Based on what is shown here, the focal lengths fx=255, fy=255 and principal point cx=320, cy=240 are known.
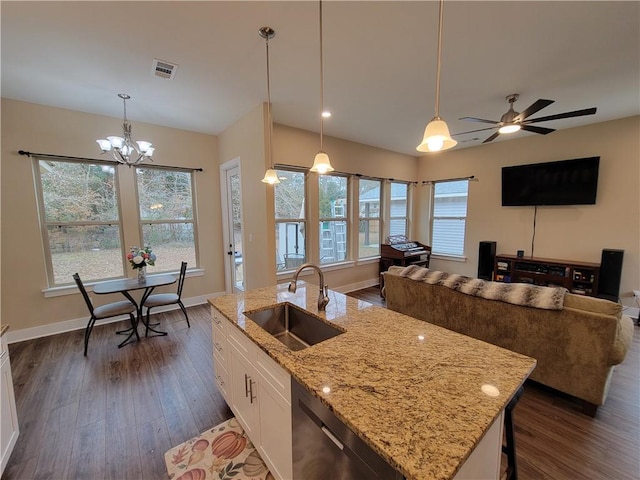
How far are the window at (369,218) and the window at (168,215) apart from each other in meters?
3.11

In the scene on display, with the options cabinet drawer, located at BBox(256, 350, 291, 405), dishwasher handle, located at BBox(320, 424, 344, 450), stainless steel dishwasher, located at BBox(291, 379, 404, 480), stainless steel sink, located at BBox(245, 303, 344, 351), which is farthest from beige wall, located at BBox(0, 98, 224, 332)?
dishwasher handle, located at BBox(320, 424, 344, 450)

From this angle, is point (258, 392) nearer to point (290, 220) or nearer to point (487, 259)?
point (290, 220)

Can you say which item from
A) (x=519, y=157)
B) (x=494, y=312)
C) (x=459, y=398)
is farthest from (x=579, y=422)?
(x=519, y=157)

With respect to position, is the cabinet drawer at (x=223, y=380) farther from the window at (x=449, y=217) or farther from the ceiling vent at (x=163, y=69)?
the window at (x=449, y=217)

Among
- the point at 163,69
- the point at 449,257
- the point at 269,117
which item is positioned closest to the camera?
the point at 163,69

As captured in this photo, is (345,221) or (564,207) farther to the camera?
(345,221)

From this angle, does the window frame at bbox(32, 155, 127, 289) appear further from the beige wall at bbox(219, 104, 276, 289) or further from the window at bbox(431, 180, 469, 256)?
the window at bbox(431, 180, 469, 256)

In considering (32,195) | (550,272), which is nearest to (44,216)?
(32,195)

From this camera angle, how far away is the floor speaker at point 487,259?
488 cm

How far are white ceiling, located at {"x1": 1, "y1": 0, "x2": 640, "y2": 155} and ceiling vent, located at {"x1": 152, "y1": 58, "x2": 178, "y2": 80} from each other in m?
0.05

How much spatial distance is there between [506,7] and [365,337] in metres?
2.32

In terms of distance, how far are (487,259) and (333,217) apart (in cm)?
308

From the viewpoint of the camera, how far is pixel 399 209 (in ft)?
19.3

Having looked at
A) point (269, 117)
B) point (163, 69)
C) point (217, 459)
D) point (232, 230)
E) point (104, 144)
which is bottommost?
point (217, 459)
